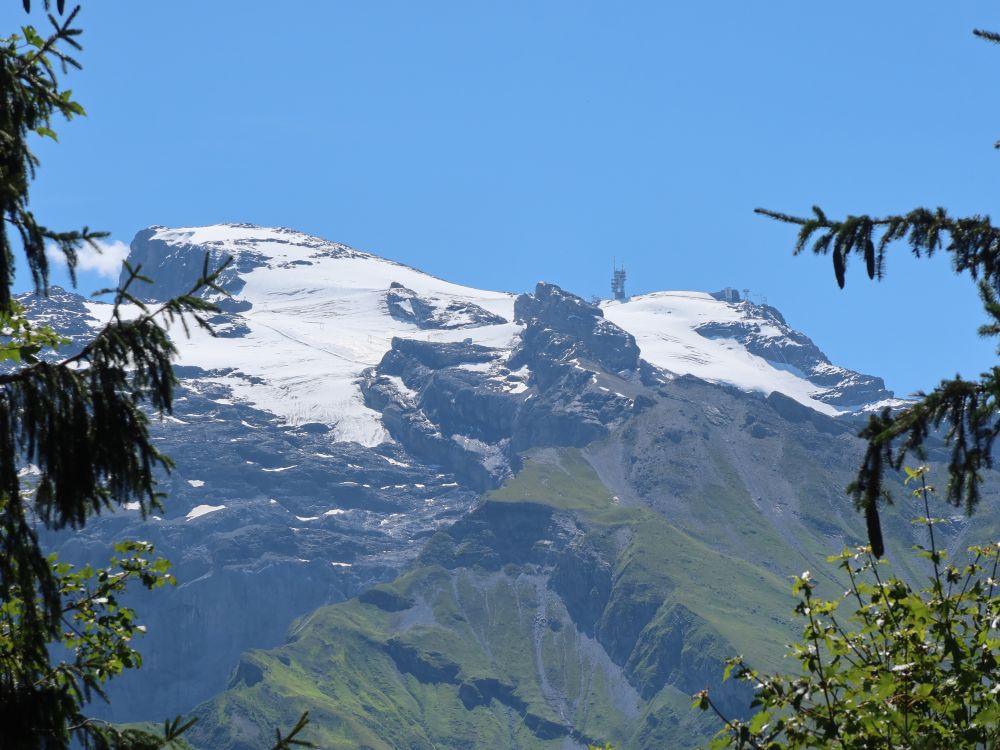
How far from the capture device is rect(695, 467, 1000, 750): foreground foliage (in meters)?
18.8

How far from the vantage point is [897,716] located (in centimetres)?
1834

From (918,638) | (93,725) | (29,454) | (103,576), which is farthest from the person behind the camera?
(103,576)

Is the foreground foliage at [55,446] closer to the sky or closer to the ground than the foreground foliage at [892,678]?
closer to the sky

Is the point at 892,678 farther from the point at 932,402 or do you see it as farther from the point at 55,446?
the point at 55,446

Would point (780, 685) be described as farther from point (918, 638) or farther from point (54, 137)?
point (54, 137)

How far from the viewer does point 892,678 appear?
62.4 ft

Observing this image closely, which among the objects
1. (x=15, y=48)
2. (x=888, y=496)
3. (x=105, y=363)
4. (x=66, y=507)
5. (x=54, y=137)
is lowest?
(x=888, y=496)

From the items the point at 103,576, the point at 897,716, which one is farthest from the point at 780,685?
the point at 103,576

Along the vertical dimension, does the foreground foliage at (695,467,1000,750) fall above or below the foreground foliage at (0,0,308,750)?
below

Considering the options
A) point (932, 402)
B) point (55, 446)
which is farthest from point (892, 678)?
point (55, 446)

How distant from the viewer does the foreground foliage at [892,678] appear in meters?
18.8

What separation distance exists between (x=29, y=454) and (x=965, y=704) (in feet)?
41.3

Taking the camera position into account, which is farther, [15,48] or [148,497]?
[15,48]

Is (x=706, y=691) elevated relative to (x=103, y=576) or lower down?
lower down
